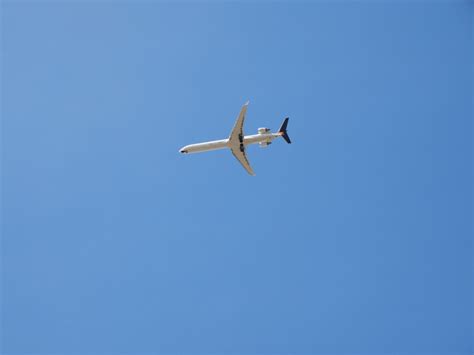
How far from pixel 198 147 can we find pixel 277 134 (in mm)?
10843

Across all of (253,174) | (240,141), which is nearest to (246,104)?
(240,141)

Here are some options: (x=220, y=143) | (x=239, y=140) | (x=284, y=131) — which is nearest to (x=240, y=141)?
(x=239, y=140)

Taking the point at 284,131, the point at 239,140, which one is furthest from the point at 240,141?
the point at 284,131

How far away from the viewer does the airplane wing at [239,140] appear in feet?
266

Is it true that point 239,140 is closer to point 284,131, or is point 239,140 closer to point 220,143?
point 220,143

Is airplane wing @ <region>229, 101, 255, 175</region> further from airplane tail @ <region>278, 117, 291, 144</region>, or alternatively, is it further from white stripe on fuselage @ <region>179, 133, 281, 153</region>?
A: airplane tail @ <region>278, 117, 291, 144</region>

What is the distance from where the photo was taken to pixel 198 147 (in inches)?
3278

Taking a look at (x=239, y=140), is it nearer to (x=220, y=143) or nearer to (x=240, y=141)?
(x=240, y=141)

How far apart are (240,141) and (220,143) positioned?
107 inches

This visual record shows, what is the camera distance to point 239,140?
82.1m

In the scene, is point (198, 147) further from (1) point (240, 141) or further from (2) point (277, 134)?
(2) point (277, 134)

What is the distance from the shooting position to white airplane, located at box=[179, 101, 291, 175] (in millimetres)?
81562

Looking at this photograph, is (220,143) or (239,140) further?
(220,143)

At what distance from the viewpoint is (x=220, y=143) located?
271 ft
